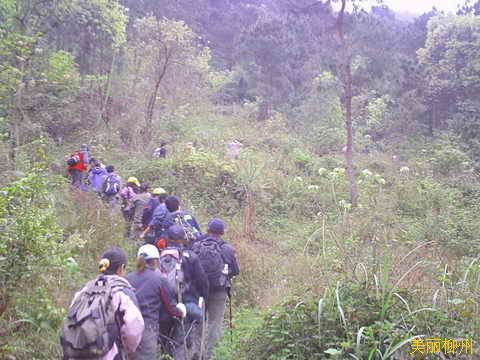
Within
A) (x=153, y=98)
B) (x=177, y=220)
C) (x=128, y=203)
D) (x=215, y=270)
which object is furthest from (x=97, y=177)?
→ (x=153, y=98)

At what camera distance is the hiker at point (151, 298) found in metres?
3.73

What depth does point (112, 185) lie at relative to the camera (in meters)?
8.72

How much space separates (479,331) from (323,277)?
1487 millimetres

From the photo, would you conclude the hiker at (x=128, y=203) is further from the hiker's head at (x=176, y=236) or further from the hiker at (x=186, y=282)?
the hiker at (x=186, y=282)

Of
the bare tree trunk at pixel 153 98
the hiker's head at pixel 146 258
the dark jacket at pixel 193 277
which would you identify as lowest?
the dark jacket at pixel 193 277

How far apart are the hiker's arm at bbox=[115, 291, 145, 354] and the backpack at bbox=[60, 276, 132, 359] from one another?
5 cm

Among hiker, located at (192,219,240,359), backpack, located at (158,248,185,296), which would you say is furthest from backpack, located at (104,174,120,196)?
backpack, located at (158,248,185,296)

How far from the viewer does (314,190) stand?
12.8 metres

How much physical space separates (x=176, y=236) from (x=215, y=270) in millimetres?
594

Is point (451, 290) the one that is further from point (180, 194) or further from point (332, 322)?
point (180, 194)

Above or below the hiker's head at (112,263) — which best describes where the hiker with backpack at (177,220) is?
below

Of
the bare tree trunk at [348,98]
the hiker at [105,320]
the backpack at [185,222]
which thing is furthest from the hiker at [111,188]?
the bare tree trunk at [348,98]

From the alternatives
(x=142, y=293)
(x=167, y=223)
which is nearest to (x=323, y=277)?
(x=142, y=293)

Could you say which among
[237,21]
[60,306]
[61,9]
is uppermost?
[237,21]
